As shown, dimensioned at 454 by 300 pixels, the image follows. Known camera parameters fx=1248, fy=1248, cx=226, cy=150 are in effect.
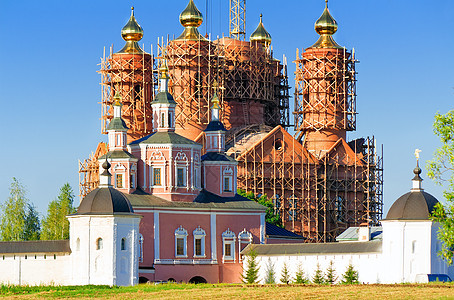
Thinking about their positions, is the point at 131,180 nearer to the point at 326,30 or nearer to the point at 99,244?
the point at 99,244

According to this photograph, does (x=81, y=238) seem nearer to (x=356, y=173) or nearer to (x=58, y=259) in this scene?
(x=58, y=259)

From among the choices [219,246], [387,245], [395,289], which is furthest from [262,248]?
Answer: [395,289]

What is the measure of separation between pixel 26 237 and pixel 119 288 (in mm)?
29186

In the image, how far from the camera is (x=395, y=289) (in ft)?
155

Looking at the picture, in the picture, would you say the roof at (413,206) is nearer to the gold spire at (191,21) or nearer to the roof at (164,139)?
the roof at (164,139)

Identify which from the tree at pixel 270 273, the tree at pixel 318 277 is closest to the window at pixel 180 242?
the tree at pixel 270 273

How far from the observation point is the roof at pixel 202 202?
65.8m

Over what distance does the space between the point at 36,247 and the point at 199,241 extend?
378 inches

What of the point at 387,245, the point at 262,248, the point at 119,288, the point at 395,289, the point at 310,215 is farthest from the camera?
the point at 310,215

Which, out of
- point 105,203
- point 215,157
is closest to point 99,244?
point 105,203

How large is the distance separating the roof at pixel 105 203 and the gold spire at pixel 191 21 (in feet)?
83.7

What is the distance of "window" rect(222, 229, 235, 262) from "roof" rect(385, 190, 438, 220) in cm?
1111

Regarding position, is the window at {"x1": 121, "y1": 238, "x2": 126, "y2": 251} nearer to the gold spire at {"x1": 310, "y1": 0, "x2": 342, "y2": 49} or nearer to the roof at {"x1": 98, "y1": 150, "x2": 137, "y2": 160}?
the roof at {"x1": 98, "y1": 150, "x2": 137, "y2": 160}

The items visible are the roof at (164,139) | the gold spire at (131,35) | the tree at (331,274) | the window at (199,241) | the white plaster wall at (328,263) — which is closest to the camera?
the white plaster wall at (328,263)
